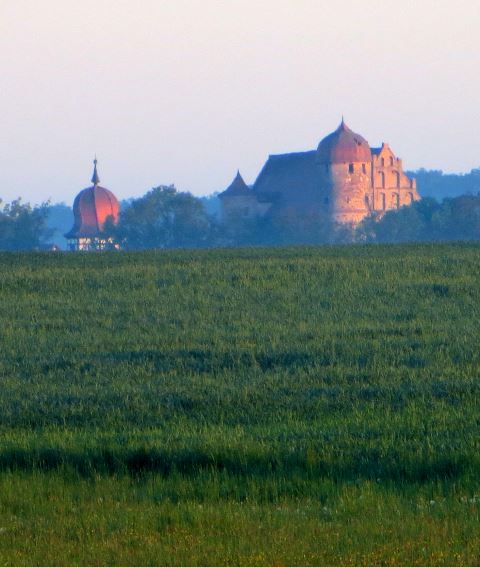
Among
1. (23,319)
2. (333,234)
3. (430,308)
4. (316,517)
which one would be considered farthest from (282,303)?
(333,234)

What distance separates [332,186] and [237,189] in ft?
35.4

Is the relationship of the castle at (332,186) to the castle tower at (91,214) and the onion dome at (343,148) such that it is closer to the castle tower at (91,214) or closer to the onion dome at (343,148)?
the onion dome at (343,148)

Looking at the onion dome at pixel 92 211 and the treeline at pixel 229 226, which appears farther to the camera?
the onion dome at pixel 92 211

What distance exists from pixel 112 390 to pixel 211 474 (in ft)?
15.7

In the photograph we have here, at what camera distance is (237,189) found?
397 ft

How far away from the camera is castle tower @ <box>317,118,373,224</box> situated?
116000 millimetres

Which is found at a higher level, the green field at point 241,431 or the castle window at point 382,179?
the castle window at point 382,179

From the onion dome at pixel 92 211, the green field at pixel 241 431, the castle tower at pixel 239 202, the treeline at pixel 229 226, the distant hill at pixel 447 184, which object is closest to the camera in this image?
the green field at pixel 241 431

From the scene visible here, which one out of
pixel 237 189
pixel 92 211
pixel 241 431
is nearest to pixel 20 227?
pixel 92 211

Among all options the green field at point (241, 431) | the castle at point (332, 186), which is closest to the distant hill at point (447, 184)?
the castle at point (332, 186)

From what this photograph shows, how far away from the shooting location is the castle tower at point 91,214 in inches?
4441

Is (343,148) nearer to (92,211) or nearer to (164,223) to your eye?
(164,223)

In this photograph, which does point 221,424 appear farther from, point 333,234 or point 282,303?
point 333,234

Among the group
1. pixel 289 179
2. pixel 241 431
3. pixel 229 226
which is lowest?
pixel 241 431
